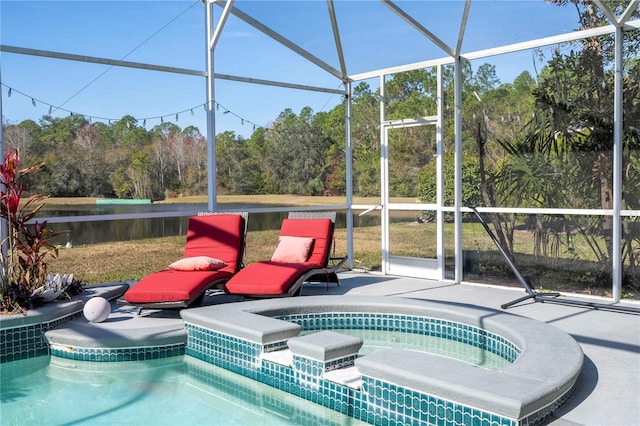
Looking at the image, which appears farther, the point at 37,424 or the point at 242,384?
the point at 242,384

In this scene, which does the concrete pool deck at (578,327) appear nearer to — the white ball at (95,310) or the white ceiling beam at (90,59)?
the white ball at (95,310)

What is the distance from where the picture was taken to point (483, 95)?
8.06 m

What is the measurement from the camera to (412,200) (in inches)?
346

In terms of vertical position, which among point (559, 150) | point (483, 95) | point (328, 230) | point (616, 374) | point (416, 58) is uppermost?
point (416, 58)

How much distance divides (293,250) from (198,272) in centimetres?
149

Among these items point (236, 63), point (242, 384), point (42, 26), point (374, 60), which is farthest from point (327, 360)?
point (236, 63)

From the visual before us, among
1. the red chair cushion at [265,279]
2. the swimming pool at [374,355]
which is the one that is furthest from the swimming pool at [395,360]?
the red chair cushion at [265,279]

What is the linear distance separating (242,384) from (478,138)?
194 inches

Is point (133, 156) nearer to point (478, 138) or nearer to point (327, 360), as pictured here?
point (478, 138)

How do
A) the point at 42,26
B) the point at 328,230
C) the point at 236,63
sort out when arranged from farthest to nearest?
the point at 236,63, the point at 42,26, the point at 328,230

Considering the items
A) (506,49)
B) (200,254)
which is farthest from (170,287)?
(506,49)

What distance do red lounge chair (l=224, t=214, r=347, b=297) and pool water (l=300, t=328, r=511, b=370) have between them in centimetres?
65

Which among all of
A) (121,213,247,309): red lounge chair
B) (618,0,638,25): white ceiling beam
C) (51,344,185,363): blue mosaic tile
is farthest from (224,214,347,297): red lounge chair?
(618,0,638,25): white ceiling beam

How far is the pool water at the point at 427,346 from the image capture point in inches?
200
